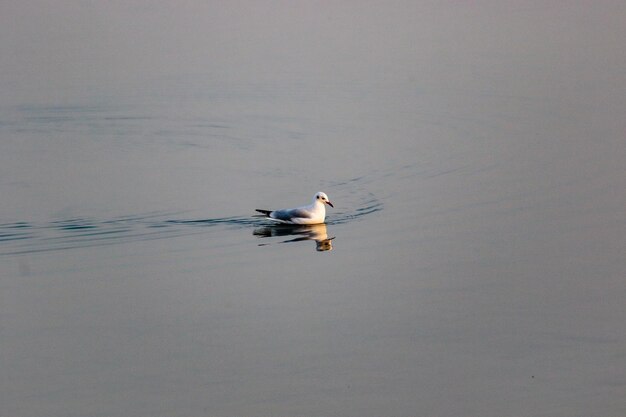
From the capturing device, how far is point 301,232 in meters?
19.7

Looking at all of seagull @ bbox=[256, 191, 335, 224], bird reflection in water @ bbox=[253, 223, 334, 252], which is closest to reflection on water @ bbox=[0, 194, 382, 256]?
bird reflection in water @ bbox=[253, 223, 334, 252]

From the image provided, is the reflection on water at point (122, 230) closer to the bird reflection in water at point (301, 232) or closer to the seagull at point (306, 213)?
the bird reflection in water at point (301, 232)

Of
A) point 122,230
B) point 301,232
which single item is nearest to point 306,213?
point 301,232

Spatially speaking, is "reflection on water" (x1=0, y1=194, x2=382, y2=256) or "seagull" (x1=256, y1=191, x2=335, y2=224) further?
"seagull" (x1=256, y1=191, x2=335, y2=224)

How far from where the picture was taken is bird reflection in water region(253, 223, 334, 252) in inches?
747

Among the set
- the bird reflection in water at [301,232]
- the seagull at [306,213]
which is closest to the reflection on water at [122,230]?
the bird reflection in water at [301,232]

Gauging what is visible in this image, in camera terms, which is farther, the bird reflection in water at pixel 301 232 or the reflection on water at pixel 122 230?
the bird reflection in water at pixel 301 232

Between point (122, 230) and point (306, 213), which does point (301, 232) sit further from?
point (122, 230)

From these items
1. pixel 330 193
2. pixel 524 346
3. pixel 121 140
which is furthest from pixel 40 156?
pixel 524 346

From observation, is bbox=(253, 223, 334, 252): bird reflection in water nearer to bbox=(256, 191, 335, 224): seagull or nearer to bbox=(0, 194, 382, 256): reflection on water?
bbox=(0, 194, 382, 256): reflection on water

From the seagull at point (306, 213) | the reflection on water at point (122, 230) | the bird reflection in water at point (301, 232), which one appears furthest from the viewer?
the seagull at point (306, 213)

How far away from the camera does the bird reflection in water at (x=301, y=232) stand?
18969 millimetres

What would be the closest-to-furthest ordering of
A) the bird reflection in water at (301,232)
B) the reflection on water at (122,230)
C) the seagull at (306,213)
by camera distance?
the reflection on water at (122,230), the bird reflection in water at (301,232), the seagull at (306,213)

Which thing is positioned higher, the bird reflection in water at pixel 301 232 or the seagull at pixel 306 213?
the seagull at pixel 306 213
